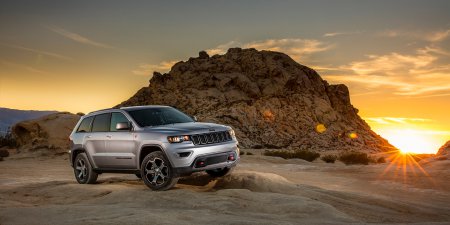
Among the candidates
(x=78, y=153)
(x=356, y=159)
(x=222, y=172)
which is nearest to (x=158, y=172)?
(x=222, y=172)

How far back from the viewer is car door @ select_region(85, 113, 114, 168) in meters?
13.1

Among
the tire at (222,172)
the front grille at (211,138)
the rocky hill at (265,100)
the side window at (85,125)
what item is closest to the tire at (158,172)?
the front grille at (211,138)

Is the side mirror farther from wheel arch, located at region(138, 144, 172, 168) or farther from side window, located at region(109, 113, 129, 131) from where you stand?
side window, located at region(109, 113, 129, 131)

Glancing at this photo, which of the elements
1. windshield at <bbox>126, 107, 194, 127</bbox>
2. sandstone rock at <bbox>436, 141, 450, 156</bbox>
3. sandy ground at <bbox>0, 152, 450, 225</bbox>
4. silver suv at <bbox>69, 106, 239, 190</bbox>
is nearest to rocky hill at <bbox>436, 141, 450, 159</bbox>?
sandstone rock at <bbox>436, 141, 450, 156</bbox>

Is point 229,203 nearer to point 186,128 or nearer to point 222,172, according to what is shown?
point 186,128

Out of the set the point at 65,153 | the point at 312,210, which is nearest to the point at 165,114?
the point at 312,210

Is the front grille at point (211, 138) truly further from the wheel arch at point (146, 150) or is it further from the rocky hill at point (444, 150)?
the rocky hill at point (444, 150)

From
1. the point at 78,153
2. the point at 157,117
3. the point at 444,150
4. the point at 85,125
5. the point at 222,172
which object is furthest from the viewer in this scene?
the point at 444,150

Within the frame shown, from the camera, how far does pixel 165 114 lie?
13133 mm

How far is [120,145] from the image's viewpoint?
12.5m

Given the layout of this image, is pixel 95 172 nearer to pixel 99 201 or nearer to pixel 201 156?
pixel 99 201

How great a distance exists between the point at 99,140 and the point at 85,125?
3.71ft

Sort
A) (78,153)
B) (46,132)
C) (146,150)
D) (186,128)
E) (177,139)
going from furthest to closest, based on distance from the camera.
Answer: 1. (46,132)
2. (78,153)
3. (146,150)
4. (186,128)
5. (177,139)

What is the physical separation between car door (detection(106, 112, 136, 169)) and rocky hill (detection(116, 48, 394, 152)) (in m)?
34.2
